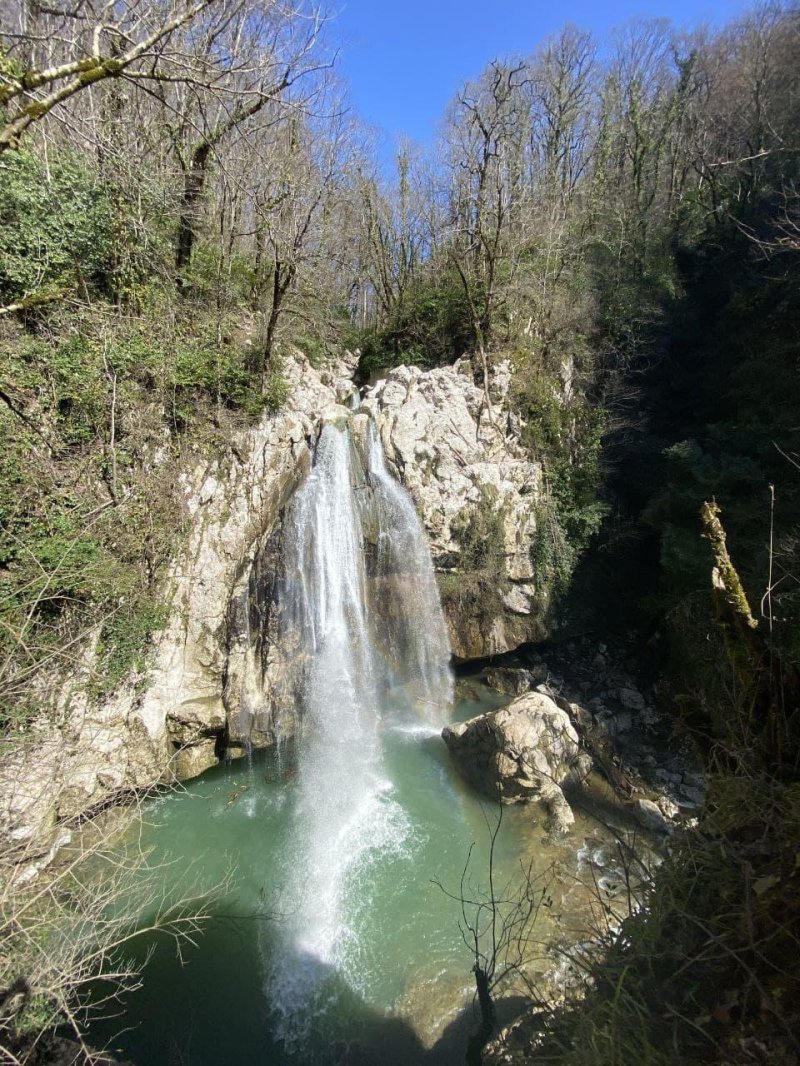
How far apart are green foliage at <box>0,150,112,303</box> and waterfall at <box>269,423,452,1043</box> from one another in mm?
5174

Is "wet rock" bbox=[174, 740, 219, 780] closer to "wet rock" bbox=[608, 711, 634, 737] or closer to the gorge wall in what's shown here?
the gorge wall

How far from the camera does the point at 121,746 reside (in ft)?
22.6

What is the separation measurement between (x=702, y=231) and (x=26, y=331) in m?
17.2

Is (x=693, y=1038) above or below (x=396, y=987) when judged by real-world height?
above

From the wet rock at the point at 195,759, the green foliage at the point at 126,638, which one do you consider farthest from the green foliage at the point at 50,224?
the wet rock at the point at 195,759

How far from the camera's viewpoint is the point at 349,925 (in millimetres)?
5418

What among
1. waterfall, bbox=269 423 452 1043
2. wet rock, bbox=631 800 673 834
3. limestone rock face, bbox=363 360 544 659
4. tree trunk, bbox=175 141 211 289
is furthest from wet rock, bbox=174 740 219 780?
tree trunk, bbox=175 141 211 289

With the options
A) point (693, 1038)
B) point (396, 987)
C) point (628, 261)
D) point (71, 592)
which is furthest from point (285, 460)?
point (628, 261)

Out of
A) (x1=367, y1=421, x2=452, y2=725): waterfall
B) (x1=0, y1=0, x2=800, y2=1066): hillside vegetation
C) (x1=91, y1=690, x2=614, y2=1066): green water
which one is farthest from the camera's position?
(x1=367, y1=421, x2=452, y2=725): waterfall

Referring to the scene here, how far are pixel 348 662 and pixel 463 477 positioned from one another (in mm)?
4665

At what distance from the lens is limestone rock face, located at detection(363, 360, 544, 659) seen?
32.7ft

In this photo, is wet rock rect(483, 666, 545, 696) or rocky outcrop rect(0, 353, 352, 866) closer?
rocky outcrop rect(0, 353, 352, 866)

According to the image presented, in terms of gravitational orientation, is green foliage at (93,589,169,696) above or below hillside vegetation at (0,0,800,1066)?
below

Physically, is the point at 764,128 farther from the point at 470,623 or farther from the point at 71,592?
the point at 71,592
